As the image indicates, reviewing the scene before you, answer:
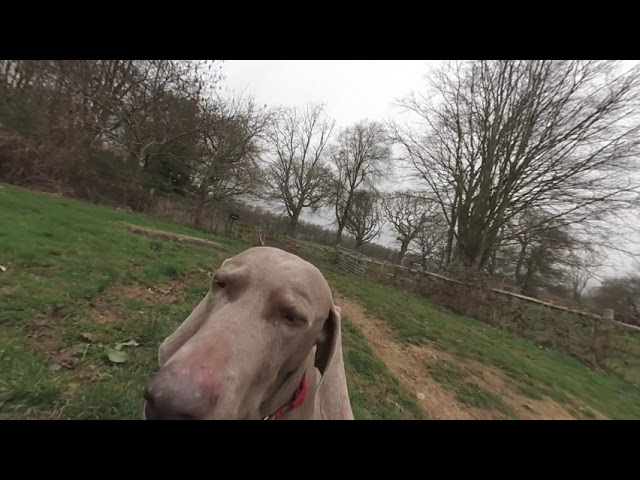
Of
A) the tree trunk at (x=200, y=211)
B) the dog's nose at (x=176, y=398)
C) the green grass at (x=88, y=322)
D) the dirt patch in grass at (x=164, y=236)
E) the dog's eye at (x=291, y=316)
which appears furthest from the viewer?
the tree trunk at (x=200, y=211)

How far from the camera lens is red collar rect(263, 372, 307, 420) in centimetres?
176

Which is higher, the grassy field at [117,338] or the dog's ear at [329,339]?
the dog's ear at [329,339]

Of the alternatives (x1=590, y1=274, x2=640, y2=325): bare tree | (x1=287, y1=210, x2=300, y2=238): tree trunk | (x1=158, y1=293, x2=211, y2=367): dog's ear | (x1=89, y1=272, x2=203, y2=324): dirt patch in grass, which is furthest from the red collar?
(x1=287, y1=210, x2=300, y2=238): tree trunk

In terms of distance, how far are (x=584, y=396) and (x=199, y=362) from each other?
9131 millimetres

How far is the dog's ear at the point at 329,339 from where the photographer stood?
201 centimetres

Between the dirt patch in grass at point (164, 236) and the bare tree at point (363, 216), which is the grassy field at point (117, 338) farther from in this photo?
the bare tree at point (363, 216)

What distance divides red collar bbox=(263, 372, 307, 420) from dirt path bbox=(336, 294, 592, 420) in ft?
11.1

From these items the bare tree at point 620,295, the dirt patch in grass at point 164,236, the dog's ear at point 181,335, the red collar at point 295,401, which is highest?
the bare tree at point 620,295

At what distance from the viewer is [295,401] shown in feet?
6.05

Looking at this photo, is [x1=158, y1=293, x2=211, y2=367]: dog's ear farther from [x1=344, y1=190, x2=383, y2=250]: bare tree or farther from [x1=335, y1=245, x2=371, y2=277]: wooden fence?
[x1=344, y1=190, x2=383, y2=250]: bare tree

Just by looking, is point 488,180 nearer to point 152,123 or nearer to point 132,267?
point 132,267

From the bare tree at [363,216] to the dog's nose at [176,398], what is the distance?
126ft

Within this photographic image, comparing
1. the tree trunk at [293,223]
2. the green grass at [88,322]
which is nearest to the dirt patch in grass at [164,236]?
the green grass at [88,322]

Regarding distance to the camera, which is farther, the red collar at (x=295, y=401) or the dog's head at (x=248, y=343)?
the red collar at (x=295, y=401)
